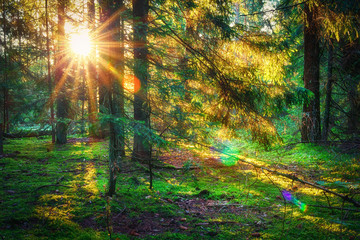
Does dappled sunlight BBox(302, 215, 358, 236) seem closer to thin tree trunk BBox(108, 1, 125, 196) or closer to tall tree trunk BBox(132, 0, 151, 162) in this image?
tall tree trunk BBox(132, 0, 151, 162)

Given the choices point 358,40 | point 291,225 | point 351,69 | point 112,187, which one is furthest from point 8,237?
point 351,69

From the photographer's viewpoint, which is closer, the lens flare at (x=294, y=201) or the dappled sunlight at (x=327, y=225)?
the dappled sunlight at (x=327, y=225)

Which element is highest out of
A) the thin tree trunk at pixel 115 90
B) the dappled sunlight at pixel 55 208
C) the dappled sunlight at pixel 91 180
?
the thin tree trunk at pixel 115 90

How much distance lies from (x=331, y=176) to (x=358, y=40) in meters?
6.03

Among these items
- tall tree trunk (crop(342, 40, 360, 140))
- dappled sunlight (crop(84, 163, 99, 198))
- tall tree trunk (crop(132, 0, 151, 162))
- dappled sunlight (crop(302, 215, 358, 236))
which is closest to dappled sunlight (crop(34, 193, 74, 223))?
dappled sunlight (crop(84, 163, 99, 198))

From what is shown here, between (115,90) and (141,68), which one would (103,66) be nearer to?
(115,90)

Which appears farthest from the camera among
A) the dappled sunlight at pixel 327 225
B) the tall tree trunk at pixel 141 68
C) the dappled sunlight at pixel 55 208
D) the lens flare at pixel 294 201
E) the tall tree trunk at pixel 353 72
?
the tall tree trunk at pixel 353 72

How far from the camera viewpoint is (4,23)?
748cm

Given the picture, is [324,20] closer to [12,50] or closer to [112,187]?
[112,187]

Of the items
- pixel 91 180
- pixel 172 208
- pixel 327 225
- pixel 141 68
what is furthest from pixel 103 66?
pixel 327 225

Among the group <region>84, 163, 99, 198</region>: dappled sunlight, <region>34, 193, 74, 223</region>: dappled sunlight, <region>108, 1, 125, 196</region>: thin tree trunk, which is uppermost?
<region>108, 1, 125, 196</region>: thin tree trunk

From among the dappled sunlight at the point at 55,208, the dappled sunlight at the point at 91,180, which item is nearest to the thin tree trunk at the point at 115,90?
the dappled sunlight at the point at 91,180

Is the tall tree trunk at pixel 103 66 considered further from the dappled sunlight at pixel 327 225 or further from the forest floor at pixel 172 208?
the dappled sunlight at pixel 327 225

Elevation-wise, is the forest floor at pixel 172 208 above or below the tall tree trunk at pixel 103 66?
below
